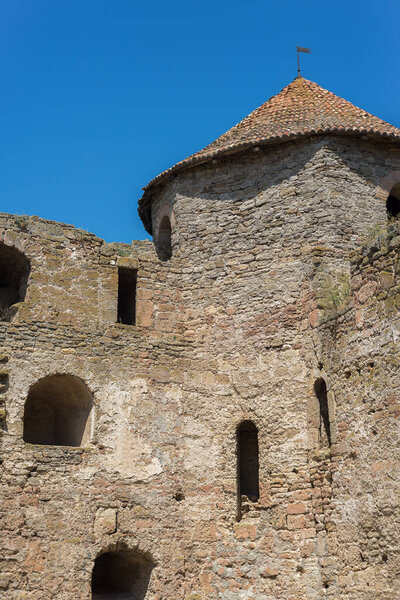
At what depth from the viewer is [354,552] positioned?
1268cm

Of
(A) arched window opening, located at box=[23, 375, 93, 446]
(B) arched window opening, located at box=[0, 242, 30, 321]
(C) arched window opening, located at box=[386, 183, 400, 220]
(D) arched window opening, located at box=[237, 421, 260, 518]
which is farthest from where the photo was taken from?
(C) arched window opening, located at box=[386, 183, 400, 220]

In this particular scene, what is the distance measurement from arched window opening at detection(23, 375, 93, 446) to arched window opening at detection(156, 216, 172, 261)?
3.84m

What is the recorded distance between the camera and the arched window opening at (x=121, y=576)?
14.2 metres

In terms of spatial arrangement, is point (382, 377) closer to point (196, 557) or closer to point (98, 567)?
point (196, 557)

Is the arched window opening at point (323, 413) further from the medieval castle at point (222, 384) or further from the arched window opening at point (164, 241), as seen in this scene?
the arched window opening at point (164, 241)

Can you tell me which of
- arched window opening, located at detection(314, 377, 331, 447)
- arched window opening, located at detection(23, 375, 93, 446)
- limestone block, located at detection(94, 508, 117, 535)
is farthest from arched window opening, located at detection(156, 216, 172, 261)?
limestone block, located at detection(94, 508, 117, 535)

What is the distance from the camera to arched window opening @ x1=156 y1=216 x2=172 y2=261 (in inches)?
695

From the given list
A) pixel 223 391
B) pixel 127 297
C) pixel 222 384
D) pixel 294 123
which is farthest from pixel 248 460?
pixel 294 123

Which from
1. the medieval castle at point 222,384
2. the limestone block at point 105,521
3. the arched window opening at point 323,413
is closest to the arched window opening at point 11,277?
the medieval castle at point 222,384

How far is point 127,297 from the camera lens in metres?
16.8

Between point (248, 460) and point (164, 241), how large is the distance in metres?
5.05

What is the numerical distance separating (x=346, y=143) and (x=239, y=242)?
2.73 metres

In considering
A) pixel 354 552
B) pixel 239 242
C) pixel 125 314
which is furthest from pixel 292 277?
pixel 354 552

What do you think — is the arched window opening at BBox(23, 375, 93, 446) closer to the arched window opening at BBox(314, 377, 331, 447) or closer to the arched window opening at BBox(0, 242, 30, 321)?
the arched window opening at BBox(0, 242, 30, 321)
